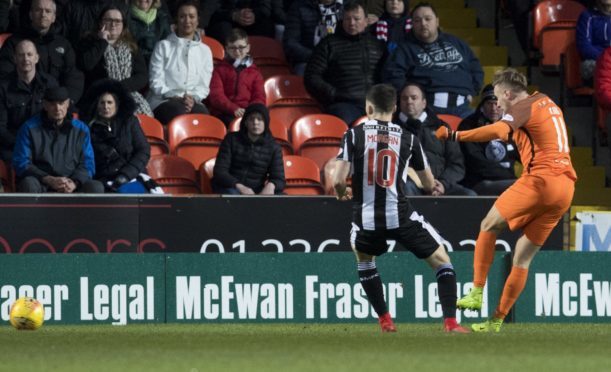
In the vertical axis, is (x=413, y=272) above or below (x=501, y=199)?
below

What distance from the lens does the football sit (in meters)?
10.6

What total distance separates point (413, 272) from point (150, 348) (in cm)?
443

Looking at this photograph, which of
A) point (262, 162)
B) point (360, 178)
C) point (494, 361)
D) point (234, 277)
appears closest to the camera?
point (494, 361)

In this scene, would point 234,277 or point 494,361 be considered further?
point 234,277

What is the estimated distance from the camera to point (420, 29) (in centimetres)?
1553

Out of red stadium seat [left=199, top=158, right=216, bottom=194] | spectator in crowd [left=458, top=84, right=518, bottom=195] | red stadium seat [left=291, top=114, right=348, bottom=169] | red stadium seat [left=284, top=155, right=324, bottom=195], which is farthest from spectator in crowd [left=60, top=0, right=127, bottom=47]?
spectator in crowd [left=458, top=84, right=518, bottom=195]

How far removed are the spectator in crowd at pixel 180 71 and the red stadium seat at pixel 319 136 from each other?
3.49 feet

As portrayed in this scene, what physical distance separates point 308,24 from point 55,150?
399 cm

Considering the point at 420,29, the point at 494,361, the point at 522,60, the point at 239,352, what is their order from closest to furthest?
the point at 494,361
the point at 239,352
the point at 420,29
the point at 522,60

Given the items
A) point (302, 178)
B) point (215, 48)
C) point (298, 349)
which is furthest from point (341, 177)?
point (215, 48)

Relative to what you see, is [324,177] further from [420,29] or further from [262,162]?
[420,29]

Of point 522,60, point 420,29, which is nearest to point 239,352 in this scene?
point 420,29

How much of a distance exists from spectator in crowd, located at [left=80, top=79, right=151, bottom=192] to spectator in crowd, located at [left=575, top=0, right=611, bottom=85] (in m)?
5.28

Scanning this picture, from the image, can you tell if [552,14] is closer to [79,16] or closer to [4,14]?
[79,16]
